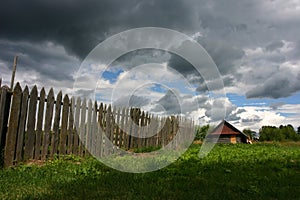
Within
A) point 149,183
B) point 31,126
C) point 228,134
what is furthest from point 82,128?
point 228,134

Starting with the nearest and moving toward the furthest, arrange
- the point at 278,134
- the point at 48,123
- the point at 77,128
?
the point at 48,123 < the point at 77,128 < the point at 278,134

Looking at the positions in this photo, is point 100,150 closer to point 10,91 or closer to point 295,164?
point 10,91

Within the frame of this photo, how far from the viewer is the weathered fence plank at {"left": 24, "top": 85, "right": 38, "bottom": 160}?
7820 millimetres

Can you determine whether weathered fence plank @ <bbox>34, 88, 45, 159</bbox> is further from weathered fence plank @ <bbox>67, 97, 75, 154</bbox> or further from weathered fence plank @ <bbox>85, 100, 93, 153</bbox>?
weathered fence plank @ <bbox>85, 100, 93, 153</bbox>

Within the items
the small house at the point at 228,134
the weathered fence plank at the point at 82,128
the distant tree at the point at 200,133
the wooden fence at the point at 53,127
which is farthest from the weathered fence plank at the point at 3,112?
the small house at the point at 228,134

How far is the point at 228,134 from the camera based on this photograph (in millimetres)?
40750

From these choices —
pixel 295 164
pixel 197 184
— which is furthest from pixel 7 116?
pixel 295 164

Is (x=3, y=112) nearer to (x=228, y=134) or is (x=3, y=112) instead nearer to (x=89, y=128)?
(x=89, y=128)

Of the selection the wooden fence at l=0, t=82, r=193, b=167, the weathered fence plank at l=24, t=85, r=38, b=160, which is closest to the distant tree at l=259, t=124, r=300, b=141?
the wooden fence at l=0, t=82, r=193, b=167

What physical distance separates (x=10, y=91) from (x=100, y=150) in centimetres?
414

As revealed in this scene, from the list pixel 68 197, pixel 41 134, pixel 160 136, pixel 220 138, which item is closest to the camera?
pixel 68 197

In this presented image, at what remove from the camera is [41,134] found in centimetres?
829

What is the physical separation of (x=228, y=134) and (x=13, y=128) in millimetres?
36393

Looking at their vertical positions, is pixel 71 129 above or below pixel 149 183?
above
